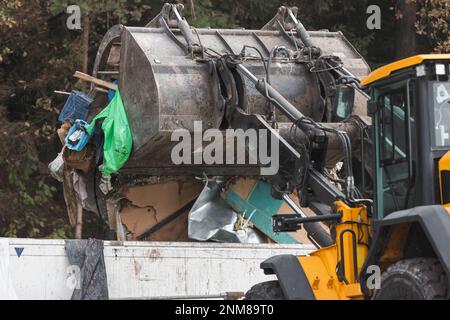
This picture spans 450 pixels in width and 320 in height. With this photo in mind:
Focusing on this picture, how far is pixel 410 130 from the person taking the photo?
22.2 feet

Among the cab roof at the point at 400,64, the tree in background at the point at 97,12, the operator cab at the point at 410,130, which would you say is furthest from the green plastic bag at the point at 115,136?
the tree in background at the point at 97,12

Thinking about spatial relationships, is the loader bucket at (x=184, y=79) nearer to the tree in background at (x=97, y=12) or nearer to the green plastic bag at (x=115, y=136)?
the green plastic bag at (x=115, y=136)

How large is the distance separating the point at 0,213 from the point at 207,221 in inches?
260

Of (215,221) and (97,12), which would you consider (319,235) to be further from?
(97,12)

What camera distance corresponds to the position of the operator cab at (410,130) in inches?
261

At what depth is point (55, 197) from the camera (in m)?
18.1

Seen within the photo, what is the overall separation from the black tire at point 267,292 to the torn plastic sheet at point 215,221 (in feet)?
10.5

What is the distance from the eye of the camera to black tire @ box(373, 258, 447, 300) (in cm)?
629

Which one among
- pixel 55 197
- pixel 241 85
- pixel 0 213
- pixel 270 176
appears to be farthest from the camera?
pixel 55 197

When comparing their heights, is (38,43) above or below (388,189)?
above

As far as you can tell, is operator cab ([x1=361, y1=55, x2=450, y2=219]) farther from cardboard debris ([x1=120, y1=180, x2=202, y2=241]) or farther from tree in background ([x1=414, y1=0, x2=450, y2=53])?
tree in background ([x1=414, y1=0, x2=450, y2=53])

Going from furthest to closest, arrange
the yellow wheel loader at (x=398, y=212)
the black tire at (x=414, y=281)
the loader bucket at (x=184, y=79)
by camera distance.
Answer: the loader bucket at (x=184, y=79)
the yellow wheel loader at (x=398, y=212)
the black tire at (x=414, y=281)
